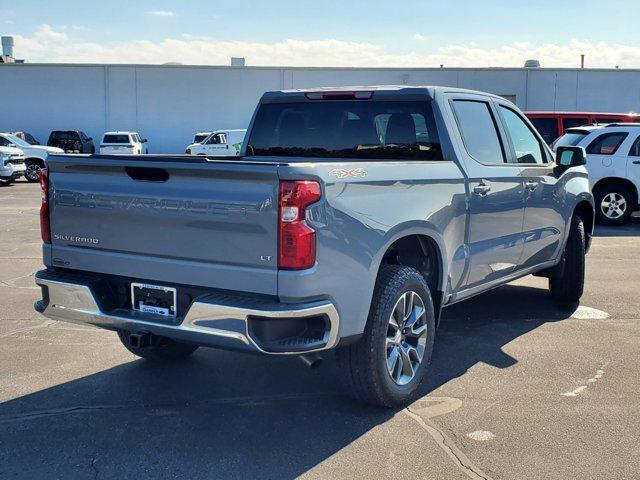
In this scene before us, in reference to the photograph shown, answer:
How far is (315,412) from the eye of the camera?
4.35m

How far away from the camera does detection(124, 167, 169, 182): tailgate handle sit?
397cm

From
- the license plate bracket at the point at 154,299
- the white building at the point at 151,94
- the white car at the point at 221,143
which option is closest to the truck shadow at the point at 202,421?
the license plate bracket at the point at 154,299

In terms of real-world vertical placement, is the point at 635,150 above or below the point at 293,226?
above

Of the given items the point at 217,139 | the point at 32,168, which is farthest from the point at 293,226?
the point at 217,139

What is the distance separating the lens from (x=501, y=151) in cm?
574

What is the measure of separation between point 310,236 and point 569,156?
3695mm

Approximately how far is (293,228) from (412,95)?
2.01m

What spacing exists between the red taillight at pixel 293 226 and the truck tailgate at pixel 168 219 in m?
0.04

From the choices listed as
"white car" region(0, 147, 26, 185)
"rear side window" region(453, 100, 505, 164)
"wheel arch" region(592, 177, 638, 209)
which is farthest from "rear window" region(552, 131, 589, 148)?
"white car" region(0, 147, 26, 185)

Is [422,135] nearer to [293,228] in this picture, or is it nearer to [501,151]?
[501,151]

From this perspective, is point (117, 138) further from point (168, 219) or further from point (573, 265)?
point (168, 219)

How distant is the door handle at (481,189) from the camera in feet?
16.8

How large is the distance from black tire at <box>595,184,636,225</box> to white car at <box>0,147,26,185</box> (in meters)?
16.9

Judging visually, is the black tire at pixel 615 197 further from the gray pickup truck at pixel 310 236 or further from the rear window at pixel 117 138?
the rear window at pixel 117 138
